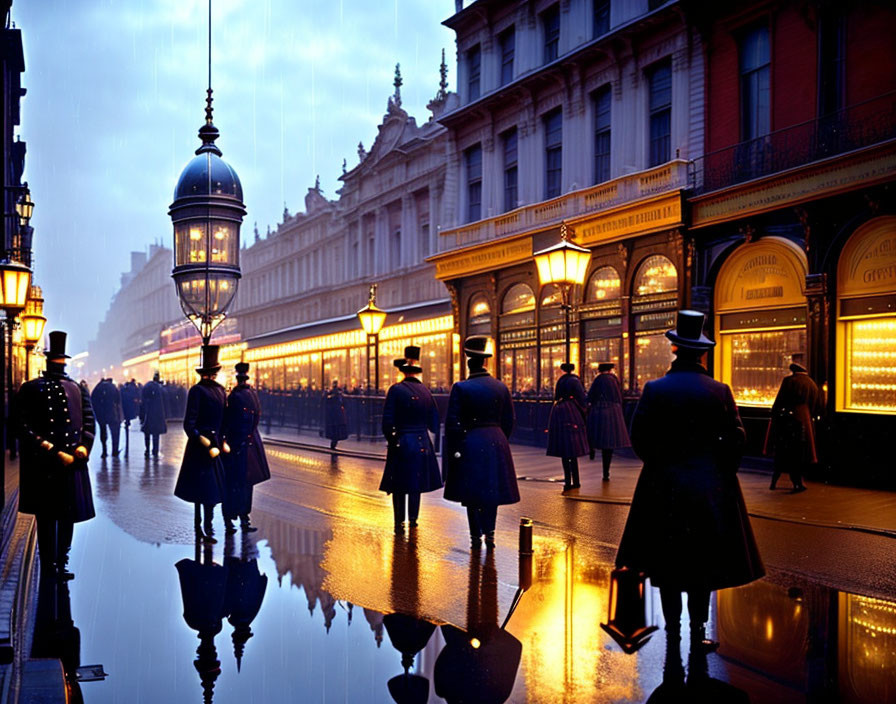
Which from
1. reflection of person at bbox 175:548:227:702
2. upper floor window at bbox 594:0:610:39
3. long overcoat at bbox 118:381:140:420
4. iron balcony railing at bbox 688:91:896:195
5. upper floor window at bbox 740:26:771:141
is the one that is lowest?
reflection of person at bbox 175:548:227:702

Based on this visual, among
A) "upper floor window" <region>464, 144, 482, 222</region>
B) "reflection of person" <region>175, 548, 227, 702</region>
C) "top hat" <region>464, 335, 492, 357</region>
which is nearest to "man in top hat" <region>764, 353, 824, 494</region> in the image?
"top hat" <region>464, 335, 492, 357</region>

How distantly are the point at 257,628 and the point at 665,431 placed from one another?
315 centimetres

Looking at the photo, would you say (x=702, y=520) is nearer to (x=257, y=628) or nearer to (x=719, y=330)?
(x=257, y=628)

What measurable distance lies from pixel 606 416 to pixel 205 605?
8724 mm

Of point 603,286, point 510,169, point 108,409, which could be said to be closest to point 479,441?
point 603,286

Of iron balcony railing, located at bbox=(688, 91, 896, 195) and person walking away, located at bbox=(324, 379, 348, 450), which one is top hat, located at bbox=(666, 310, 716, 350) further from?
person walking away, located at bbox=(324, 379, 348, 450)

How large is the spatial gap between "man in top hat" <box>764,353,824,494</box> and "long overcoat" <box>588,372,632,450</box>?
237cm

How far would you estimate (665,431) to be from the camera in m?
5.24

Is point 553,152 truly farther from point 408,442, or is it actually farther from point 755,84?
point 408,442

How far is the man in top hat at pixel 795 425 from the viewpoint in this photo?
40.8 ft

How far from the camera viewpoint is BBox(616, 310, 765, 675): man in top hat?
509cm

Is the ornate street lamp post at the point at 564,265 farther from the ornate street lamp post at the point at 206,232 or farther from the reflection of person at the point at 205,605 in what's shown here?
the reflection of person at the point at 205,605

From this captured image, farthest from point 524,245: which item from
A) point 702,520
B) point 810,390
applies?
point 702,520

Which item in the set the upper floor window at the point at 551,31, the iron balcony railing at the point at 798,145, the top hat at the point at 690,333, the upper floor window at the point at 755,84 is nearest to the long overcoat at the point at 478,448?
the top hat at the point at 690,333
